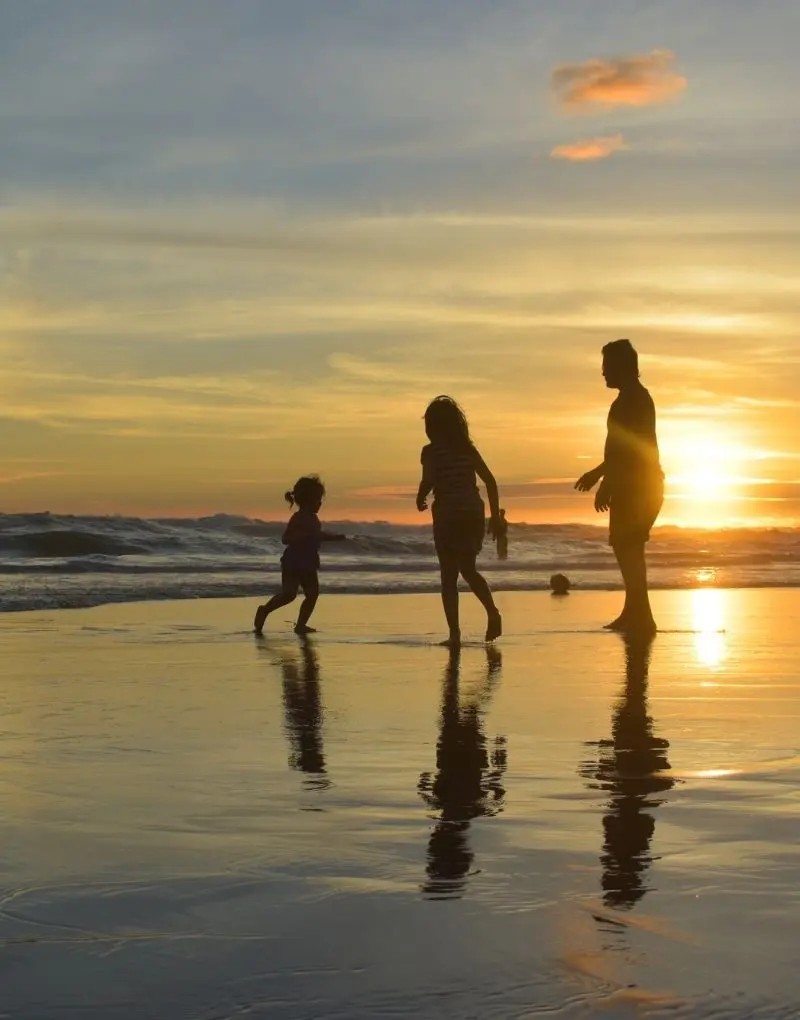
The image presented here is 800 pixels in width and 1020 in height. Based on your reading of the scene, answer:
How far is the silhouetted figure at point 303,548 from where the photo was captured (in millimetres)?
12547

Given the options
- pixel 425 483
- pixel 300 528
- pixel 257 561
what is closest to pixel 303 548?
pixel 300 528

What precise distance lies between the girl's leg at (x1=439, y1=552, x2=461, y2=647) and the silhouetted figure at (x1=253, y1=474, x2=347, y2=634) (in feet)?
6.39

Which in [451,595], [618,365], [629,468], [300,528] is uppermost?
[618,365]

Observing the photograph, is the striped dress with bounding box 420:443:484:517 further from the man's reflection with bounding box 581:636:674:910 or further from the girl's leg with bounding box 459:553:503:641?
the man's reflection with bounding box 581:636:674:910

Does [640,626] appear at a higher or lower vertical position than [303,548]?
lower

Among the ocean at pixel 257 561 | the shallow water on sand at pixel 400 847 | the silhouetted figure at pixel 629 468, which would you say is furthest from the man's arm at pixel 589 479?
the ocean at pixel 257 561

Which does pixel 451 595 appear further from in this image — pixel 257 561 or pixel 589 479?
pixel 257 561

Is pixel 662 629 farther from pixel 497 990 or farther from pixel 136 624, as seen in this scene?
pixel 497 990

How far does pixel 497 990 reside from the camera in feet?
8.29

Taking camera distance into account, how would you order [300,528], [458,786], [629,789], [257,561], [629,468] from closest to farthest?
[629,789] → [458,786] → [629,468] → [300,528] → [257,561]

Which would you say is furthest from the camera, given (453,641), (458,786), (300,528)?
(300,528)

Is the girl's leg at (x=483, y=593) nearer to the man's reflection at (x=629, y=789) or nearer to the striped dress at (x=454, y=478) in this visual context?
the striped dress at (x=454, y=478)

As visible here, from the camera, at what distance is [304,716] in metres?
6.40

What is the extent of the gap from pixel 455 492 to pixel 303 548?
260cm
